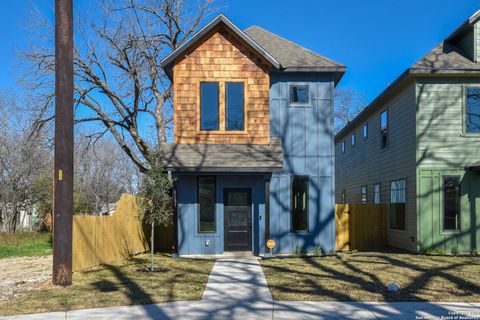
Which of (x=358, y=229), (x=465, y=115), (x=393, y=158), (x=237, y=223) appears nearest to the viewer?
(x=237, y=223)

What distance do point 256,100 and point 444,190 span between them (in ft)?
22.3

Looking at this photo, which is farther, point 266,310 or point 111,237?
point 111,237

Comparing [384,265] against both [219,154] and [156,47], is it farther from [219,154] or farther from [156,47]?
[156,47]

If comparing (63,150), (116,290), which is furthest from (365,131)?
(116,290)

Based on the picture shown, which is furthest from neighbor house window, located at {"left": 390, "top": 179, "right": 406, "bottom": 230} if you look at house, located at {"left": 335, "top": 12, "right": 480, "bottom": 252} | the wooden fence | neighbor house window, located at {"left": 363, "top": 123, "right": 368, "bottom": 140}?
the wooden fence

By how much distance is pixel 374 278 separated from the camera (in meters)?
11.1

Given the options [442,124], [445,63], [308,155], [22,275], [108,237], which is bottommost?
[22,275]

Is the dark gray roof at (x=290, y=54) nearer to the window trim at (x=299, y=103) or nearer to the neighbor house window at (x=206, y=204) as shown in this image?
the window trim at (x=299, y=103)

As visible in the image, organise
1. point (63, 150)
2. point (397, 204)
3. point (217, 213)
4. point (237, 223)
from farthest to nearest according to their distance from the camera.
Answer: point (397, 204)
point (237, 223)
point (217, 213)
point (63, 150)

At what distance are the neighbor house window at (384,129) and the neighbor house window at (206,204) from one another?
8066mm

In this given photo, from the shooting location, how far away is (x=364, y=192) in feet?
77.8

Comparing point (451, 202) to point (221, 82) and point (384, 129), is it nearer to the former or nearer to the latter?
point (384, 129)

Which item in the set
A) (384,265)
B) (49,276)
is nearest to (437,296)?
(384,265)

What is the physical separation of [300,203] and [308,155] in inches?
63.7
